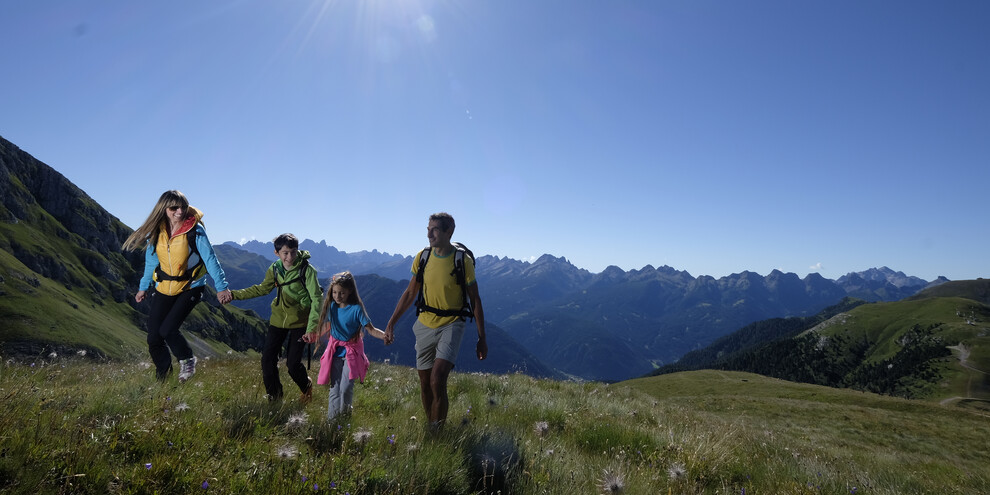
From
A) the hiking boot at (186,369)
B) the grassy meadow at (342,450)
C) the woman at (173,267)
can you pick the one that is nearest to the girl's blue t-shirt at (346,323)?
the grassy meadow at (342,450)

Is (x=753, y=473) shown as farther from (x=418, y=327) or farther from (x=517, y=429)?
(x=418, y=327)

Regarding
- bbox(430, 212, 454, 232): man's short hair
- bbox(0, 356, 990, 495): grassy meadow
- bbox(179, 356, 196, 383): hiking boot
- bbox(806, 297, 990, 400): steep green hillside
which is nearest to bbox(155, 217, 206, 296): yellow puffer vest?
bbox(179, 356, 196, 383): hiking boot

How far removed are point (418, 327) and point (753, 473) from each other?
4861 millimetres

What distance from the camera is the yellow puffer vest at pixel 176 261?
712cm

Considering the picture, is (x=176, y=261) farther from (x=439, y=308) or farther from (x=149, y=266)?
(x=439, y=308)

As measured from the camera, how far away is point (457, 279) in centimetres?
641

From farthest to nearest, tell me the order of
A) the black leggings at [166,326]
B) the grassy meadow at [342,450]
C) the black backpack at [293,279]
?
1. the black backpack at [293,279]
2. the black leggings at [166,326]
3. the grassy meadow at [342,450]

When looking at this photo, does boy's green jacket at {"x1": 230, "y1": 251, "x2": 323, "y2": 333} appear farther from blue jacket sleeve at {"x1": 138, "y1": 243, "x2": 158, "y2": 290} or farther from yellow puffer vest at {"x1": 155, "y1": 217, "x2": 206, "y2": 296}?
blue jacket sleeve at {"x1": 138, "y1": 243, "x2": 158, "y2": 290}

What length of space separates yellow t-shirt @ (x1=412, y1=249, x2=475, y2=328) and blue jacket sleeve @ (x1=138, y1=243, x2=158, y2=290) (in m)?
4.72

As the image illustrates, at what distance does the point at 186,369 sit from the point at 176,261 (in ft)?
5.97

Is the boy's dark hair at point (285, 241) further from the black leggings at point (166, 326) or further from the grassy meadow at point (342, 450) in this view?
the grassy meadow at point (342, 450)

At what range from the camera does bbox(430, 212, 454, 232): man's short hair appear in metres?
6.54

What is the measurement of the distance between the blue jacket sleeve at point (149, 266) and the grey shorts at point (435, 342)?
4865mm

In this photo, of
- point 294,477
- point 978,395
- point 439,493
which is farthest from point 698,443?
point 978,395
